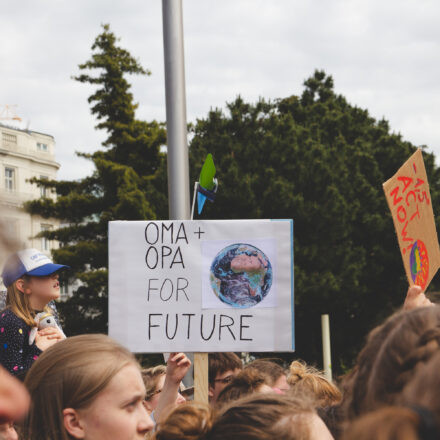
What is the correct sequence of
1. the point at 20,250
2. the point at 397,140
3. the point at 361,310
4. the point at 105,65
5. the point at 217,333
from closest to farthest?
the point at 20,250
the point at 217,333
the point at 361,310
the point at 397,140
the point at 105,65

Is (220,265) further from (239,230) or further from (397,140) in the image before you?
(397,140)

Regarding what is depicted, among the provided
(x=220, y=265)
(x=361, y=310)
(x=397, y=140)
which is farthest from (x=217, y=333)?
(x=397, y=140)

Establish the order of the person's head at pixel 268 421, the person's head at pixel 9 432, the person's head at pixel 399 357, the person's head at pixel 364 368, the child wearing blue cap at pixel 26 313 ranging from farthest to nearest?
the child wearing blue cap at pixel 26 313 → the person's head at pixel 9 432 → the person's head at pixel 268 421 → the person's head at pixel 364 368 → the person's head at pixel 399 357

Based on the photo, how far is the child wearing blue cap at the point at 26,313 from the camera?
3076mm

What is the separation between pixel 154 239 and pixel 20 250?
10.00 ft

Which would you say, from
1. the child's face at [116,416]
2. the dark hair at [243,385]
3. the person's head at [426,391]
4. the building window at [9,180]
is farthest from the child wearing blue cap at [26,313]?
the person's head at [426,391]

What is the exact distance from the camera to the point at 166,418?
2.04m

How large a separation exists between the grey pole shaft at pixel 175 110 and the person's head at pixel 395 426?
187 inches

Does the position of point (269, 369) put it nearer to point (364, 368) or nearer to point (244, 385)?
point (244, 385)

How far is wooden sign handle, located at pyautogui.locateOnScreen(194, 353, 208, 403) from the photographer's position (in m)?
3.36

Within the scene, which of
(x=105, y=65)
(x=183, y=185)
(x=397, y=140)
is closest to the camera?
(x=183, y=185)

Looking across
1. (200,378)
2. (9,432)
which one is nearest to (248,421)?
(9,432)

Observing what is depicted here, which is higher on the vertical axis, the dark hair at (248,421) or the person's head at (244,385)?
the dark hair at (248,421)

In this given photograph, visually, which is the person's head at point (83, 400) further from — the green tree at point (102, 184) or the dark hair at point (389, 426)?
the green tree at point (102, 184)
